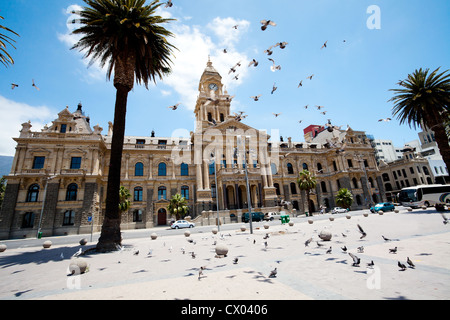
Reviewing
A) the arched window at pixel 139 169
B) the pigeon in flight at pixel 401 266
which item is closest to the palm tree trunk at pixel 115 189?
the pigeon in flight at pixel 401 266

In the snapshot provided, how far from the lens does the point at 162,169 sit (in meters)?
42.0

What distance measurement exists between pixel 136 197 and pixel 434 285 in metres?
40.8

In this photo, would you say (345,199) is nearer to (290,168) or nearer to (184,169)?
(290,168)

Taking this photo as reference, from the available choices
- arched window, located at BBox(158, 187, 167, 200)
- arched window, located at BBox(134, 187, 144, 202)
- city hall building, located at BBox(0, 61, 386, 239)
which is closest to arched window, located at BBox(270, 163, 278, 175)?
city hall building, located at BBox(0, 61, 386, 239)

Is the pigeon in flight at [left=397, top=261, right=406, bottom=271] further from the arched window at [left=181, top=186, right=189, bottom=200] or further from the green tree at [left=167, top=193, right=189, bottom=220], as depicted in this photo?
the arched window at [left=181, top=186, right=189, bottom=200]

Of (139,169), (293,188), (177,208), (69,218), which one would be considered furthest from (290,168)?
(69,218)

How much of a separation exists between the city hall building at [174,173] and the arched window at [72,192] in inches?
5.1

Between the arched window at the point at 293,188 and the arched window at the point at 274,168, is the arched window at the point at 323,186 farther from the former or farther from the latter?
the arched window at the point at 274,168

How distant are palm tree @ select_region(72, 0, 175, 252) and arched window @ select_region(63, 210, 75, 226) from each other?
82.2 feet

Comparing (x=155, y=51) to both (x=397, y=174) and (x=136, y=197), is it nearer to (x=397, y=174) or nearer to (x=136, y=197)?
(x=136, y=197)

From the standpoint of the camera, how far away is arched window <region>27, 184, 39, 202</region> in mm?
31031

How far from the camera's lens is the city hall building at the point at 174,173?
101ft

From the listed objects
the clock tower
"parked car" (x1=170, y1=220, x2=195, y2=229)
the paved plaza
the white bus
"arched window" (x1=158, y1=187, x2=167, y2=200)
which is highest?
the clock tower
